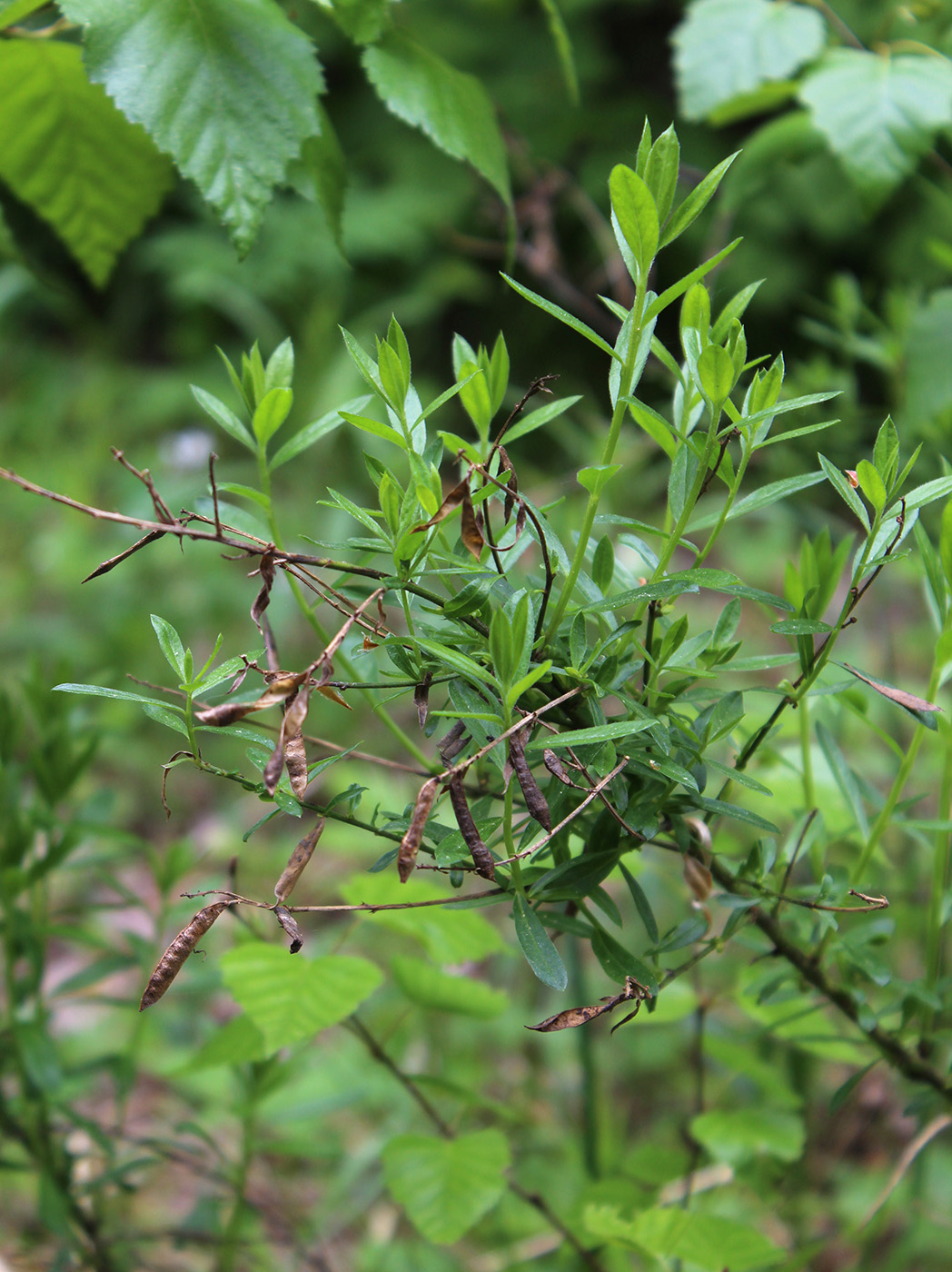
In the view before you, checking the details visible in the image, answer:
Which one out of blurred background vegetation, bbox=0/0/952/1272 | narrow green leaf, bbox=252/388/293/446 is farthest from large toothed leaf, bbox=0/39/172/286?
narrow green leaf, bbox=252/388/293/446

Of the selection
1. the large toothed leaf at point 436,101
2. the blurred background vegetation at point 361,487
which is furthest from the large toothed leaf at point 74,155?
the large toothed leaf at point 436,101

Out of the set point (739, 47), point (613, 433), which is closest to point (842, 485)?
point (613, 433)

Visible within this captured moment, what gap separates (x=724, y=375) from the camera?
32 centimetres

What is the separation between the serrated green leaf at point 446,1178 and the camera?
1.76 feet

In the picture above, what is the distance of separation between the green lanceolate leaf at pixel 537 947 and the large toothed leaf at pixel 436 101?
0.38 m

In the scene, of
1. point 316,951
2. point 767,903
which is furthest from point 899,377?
point 316,951

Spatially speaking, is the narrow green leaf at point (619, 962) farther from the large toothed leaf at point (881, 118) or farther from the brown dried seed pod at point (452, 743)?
the large toothed leaf at point (881, 118)

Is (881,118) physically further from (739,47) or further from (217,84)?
(217,84)

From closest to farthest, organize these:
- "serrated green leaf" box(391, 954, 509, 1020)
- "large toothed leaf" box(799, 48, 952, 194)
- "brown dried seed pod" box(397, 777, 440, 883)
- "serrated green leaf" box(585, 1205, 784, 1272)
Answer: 1. "brown dried seed pod" box(397, 777, 440, 883)
2. "serrated green leaf" box(585, 1205, 784, 1272)
3. "serrated green leaf" box(391, 954, 509, 1020)
4. "large toothed leaf" box(799, 48, 952, 194)

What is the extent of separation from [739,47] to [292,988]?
78cm

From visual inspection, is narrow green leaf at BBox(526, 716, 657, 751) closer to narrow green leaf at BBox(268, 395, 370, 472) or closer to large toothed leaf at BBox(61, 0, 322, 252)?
narrow green leaf at BBox(268, 395, 370, 472)

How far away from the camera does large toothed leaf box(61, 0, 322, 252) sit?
18.9 inches

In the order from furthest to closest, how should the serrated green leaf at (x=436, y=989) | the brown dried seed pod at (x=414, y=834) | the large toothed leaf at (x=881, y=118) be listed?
1. the large toothed leaf at (x=881, y=118)
2. the serrated green leaf at (x=436, y=989)
3. the brown dried seed pod at (x=414, y=834)

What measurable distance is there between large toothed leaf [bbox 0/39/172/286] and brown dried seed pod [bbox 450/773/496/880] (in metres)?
0.47
